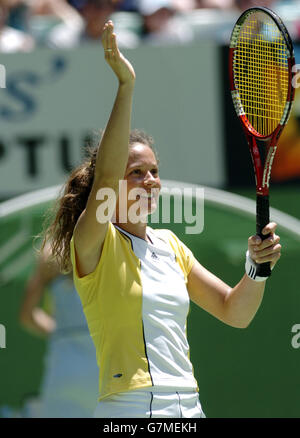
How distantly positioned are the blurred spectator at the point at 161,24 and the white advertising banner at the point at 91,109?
1.08 metres

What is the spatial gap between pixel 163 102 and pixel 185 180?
442 mm

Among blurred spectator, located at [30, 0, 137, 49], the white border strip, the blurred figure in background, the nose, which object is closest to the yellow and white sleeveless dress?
the nose

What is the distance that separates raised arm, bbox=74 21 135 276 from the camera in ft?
7.15

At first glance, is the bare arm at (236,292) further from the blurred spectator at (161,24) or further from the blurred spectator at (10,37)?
the blurred spectator at (161,24)

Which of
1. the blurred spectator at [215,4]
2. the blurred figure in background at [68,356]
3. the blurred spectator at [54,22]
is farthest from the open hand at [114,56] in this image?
the blurred spectator at [215,4]

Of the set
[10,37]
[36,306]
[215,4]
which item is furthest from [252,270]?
[215,4]

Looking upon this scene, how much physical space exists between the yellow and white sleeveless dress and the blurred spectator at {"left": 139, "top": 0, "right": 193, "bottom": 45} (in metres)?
3.54

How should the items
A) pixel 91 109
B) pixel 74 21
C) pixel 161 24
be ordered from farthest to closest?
pixel 74 21 → pixel 161 24 → pixel 91 109

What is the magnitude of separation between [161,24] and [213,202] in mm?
1798

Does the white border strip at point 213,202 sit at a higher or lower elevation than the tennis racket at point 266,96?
lower

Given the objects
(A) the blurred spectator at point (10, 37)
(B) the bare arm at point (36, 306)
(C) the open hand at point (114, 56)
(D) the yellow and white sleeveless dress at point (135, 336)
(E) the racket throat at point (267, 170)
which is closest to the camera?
(C) the open hand at point (114, 56)

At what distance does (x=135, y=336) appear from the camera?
2293mm

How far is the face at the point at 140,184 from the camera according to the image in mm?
2426

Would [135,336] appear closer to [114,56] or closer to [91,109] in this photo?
[114,56]
